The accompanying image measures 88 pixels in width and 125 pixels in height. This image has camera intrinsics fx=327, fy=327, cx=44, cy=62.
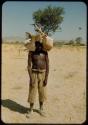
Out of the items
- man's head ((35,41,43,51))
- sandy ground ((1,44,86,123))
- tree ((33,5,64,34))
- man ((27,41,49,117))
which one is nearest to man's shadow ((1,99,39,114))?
sandy ground ((1,44,86,123))

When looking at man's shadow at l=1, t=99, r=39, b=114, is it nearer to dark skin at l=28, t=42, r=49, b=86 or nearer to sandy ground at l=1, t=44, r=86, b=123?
sandy ground at l=1, t=44, r=86, b=123

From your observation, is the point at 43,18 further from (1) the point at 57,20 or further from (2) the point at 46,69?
(2) the point at 46,69

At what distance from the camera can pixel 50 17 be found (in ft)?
80.3

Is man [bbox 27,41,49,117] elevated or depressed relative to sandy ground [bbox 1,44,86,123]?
elevated

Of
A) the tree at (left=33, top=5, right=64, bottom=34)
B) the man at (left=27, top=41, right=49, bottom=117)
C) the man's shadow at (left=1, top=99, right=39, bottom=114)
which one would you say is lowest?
the man's shadow at (left=1, top=99, right=39, bottom=114)

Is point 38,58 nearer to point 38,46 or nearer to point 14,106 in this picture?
point 38,46

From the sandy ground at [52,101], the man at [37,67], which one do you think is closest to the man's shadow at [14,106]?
the sandy ground at [52,101]

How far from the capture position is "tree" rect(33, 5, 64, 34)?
77.9ft

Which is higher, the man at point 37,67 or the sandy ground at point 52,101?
the man at point 37,67

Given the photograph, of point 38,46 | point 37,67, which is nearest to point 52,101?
point 37,67

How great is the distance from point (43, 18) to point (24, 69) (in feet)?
44.6

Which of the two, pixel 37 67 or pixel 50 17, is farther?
pixel 50 17

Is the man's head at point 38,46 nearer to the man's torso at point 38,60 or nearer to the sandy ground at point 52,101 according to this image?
the man's torso at point 38,60

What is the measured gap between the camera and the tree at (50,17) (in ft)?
77.9
